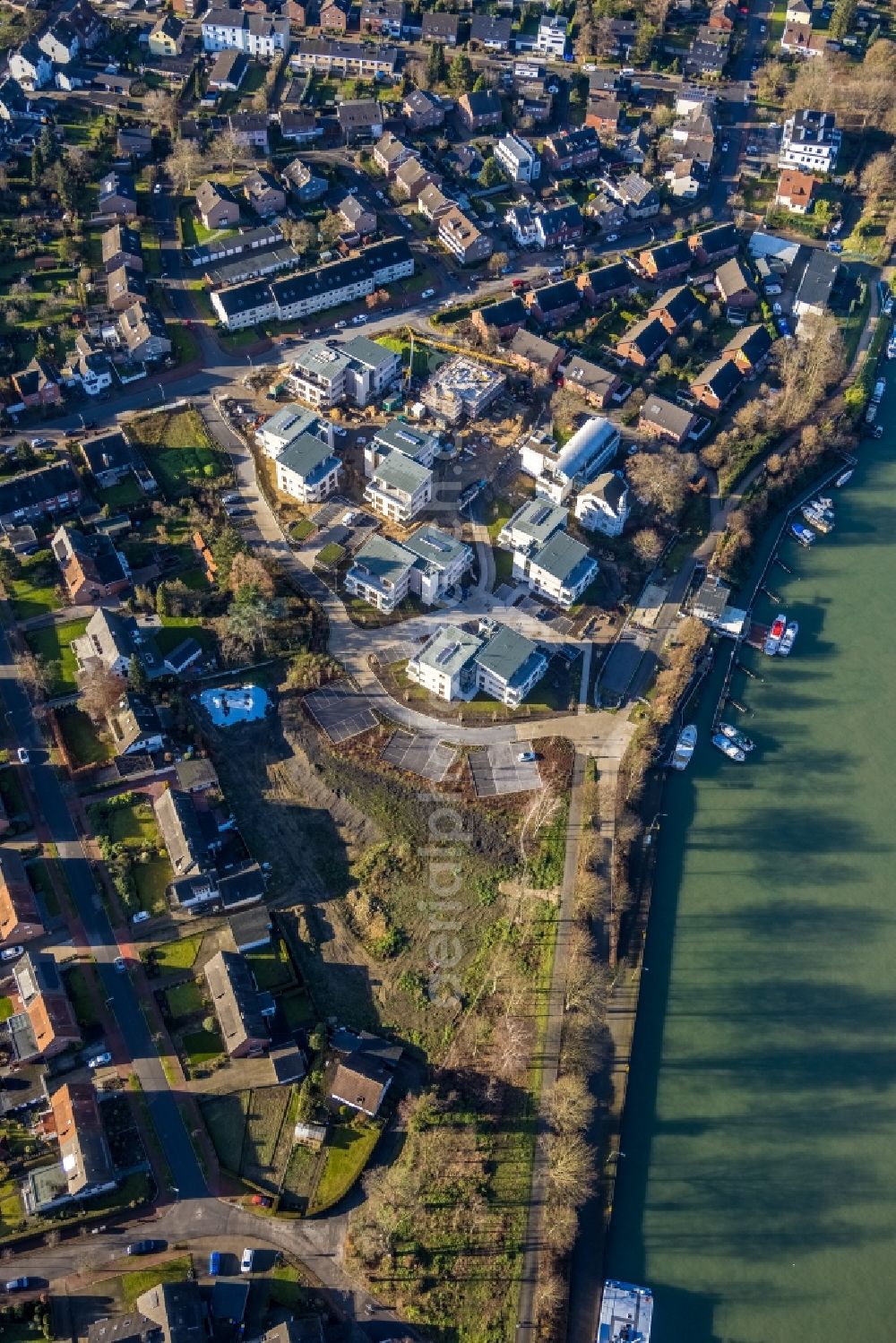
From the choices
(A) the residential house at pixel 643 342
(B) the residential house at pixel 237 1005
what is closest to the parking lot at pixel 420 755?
(B) the residential house at pixel 237 1005

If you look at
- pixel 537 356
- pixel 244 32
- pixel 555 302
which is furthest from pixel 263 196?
pixel 244 32

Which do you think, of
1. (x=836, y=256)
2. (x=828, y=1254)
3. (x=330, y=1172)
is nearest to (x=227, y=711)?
(x=330, y=1172)

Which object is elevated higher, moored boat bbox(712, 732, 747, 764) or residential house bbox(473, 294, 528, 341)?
residential house bbox(473, 294, 528, 341)

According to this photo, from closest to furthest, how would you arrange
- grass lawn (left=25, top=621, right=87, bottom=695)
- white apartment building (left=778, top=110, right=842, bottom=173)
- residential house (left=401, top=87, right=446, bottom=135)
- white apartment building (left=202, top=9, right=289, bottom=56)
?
grass lawn (left=25, top=621, right=87, bottom=695) → residential house (left=401, top=87, right=446, bottom=135) → white apartment building (left=778, top=110, right=842, bottom=173) → white apartment building (left=202, top=9, right=289, bottom=56)

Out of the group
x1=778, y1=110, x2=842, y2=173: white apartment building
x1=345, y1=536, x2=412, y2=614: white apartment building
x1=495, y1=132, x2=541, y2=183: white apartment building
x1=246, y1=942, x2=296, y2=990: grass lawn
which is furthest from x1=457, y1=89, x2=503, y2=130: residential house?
x1=246, y1=942, x2=296, y2=990: grass lawn

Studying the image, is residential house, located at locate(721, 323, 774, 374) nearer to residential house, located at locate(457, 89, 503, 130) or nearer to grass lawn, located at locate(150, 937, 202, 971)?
residential house, located at locate(457, 89, 503, 130)

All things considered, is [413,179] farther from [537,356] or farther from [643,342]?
[643,342]
